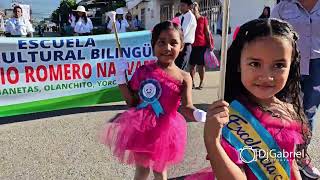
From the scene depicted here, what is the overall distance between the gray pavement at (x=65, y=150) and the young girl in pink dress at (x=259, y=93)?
1.96 meters

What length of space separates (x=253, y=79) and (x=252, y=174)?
386 mm

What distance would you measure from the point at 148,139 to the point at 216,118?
143 centimetres

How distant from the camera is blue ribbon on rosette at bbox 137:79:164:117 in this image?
2.78m

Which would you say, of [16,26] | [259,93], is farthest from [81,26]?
[259,93]

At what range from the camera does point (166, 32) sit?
2828 millimetres

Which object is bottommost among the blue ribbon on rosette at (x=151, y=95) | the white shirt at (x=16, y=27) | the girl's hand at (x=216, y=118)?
the blue ribbon on rosette at (x=151, y=95)

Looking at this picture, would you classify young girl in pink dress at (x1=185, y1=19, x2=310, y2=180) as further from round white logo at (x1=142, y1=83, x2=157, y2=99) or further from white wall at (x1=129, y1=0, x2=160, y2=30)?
white wall at (x1=129, y1=0, x2=160, y2=30)

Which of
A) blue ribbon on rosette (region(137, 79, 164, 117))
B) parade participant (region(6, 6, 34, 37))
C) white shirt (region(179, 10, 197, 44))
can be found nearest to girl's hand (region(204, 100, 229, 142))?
blue ribbon on rosette (region(137, 79, 164, 117))

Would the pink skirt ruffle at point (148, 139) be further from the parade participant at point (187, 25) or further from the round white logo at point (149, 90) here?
the parade participant at point (187, 25)

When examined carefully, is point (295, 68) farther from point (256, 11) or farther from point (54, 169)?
point (256, 11)

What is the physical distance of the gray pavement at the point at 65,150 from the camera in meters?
3.63

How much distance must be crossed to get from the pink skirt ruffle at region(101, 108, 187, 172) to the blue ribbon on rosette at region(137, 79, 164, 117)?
4 centimetres

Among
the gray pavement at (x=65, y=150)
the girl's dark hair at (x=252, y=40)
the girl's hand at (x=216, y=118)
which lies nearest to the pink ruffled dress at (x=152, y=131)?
the gray pavement at (x=65, y=150)

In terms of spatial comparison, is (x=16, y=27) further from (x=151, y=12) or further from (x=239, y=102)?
(x=151, y=12)
